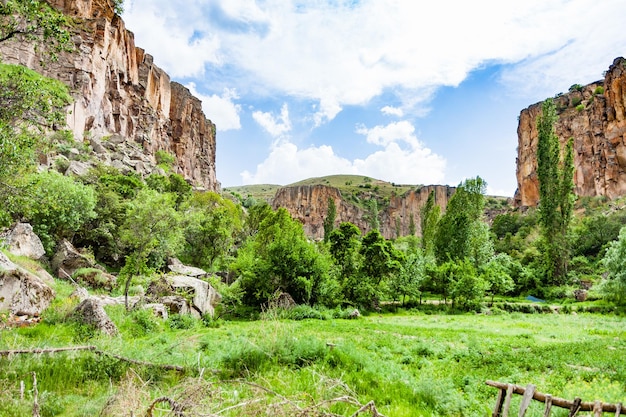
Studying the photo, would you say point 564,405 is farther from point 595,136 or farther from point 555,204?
point 595,136

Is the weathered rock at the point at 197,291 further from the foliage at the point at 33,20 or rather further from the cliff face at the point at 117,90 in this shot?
the cliff face at the point at 117,90

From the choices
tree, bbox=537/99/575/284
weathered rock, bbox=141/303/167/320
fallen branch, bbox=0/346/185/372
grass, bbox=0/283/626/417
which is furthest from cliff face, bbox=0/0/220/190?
tree, bbox=537/99/575/284

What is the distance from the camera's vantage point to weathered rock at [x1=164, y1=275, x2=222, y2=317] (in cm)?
2000

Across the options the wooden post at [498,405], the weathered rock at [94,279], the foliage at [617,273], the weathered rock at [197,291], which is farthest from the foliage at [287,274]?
the wooden post at [498,405]

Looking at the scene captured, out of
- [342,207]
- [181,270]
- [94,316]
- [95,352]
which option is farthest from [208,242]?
[342,207]

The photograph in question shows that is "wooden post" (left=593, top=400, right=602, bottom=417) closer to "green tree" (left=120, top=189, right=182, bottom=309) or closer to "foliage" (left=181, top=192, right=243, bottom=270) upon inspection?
"green tree" (left=120, top=189, right=182, bottom=309)

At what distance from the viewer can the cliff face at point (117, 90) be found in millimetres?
49344

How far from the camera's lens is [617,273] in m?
26.7

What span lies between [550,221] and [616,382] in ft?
128

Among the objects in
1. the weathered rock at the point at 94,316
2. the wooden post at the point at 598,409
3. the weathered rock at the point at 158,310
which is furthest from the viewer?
the weathered rock at the point at 158,310

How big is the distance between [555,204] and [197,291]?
1648 inches

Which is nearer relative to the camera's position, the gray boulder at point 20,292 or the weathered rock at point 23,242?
the gray boulder at point 20,292

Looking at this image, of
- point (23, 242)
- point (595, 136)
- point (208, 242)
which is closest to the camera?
point (23, 242)

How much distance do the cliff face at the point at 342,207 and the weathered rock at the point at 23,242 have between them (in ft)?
300
